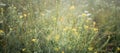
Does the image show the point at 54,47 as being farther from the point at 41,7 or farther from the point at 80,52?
the point at 41,7

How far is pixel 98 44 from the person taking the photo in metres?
3.57

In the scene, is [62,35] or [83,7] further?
[83,7]

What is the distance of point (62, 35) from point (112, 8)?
170cm

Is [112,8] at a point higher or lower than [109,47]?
higher

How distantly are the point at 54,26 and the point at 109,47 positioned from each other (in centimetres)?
98

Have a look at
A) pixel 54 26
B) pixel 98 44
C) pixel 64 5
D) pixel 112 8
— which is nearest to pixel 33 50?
pixel 54 26

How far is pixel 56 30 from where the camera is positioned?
10.6ft

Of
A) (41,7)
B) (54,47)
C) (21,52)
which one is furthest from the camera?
(41,7)

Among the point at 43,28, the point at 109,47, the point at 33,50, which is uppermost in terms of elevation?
the point at 43,28

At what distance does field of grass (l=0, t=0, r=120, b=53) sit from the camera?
3.07 m

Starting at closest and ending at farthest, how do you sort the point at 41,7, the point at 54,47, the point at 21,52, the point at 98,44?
the point at 54,47
the point at 21,52
the point at 98,44
the point at 41,7

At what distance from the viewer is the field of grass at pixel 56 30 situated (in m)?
3.07

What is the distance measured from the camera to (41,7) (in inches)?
172

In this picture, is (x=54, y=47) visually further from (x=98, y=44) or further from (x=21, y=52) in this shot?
(x=98, y=44)
